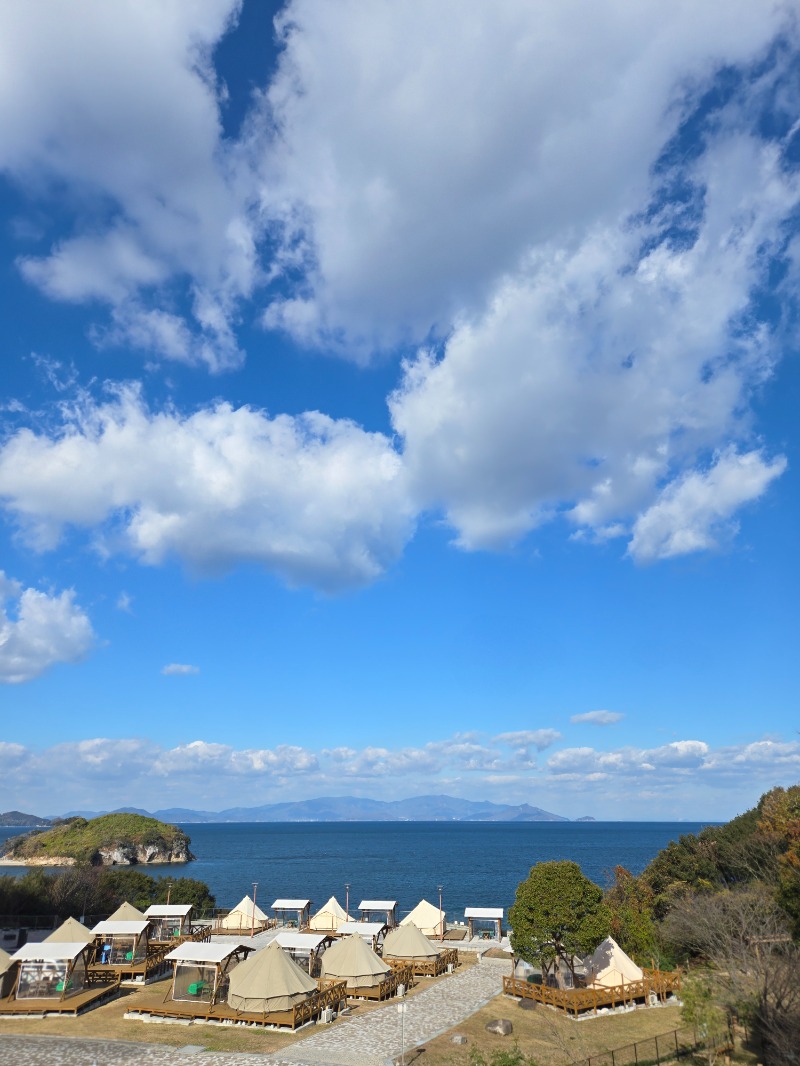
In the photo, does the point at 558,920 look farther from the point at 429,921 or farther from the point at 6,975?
the point at 6,975

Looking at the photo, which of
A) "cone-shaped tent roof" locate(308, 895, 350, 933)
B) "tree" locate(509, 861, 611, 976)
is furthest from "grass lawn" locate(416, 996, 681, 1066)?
"cone-shaped tent roof" locate(308, 895, 350, 933)

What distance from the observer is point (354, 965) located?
30.3 m

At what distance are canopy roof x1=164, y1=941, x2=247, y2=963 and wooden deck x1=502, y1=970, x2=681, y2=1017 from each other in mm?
12310

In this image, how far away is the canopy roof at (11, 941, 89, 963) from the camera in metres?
27.7

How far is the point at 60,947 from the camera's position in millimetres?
28562

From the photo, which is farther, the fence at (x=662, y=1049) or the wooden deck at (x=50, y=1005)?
the wooden deck at (x=50, y=1005)

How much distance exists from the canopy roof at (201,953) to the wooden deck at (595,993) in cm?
1231

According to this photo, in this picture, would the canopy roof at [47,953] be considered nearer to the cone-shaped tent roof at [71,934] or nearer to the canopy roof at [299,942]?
the cone-shaped tent roof at [71,934]

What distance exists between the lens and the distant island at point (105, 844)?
419 ft

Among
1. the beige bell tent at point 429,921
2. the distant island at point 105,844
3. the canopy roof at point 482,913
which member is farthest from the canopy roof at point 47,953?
the distant island at point 105,844

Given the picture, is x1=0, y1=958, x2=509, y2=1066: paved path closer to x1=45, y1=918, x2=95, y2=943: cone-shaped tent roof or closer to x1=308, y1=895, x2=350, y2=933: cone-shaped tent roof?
x1=45, y1=918, x2=95, y2=943: cone-shaped tent roof

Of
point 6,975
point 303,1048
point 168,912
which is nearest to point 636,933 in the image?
point 303,1048

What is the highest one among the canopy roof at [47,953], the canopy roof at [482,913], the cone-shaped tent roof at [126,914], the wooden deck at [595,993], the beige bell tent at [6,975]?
the cone-shaped tent roof at [126,914]

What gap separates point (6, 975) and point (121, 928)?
611cm
